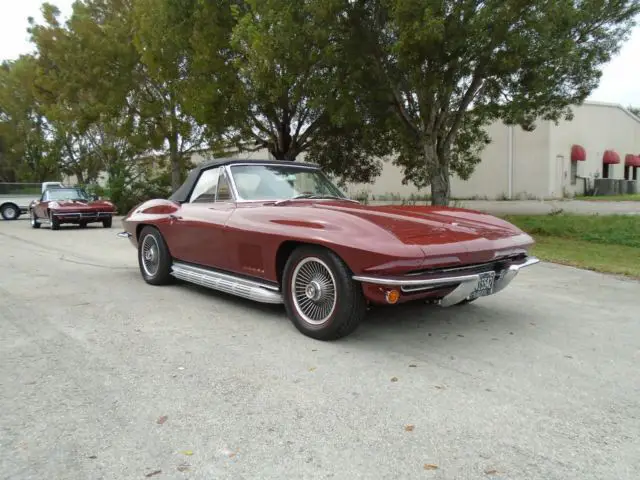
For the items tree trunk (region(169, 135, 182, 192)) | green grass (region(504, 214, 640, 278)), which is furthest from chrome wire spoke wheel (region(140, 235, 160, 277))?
tree trunk (region(169, 135, 182, 192))

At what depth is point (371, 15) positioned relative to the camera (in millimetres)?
12367

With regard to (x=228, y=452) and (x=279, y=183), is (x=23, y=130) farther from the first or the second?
(x=228, y=452)

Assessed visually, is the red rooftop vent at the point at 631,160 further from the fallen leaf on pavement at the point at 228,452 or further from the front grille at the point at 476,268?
the fallen leaf on pavement at the point at 228,452

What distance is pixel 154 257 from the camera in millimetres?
6516

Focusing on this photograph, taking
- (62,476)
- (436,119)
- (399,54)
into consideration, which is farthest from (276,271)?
(436,119)

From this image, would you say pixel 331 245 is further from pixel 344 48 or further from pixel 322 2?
Result: pixel 344 48

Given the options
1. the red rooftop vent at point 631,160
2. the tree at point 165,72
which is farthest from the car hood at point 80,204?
the red rooftop vent at point 631,160

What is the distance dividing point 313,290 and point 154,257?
9.92ft

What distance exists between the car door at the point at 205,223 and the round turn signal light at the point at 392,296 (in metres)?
1.93

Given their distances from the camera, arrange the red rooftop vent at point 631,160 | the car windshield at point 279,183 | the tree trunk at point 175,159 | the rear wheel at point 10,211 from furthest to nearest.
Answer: the red rooftop vent at point 631,160, the rear wheel at point 10,211, the tree trunk at point 175,159, the car windshield at point 279,183

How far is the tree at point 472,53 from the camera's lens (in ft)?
33.3

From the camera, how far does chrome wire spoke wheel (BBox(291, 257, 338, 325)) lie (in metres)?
4.17

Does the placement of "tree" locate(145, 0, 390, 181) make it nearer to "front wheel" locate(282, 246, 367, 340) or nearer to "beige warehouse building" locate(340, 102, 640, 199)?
"front wheel" locate(282, 246, 367, 340)

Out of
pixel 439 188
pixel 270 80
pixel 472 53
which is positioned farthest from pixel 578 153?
pixel 270 80
